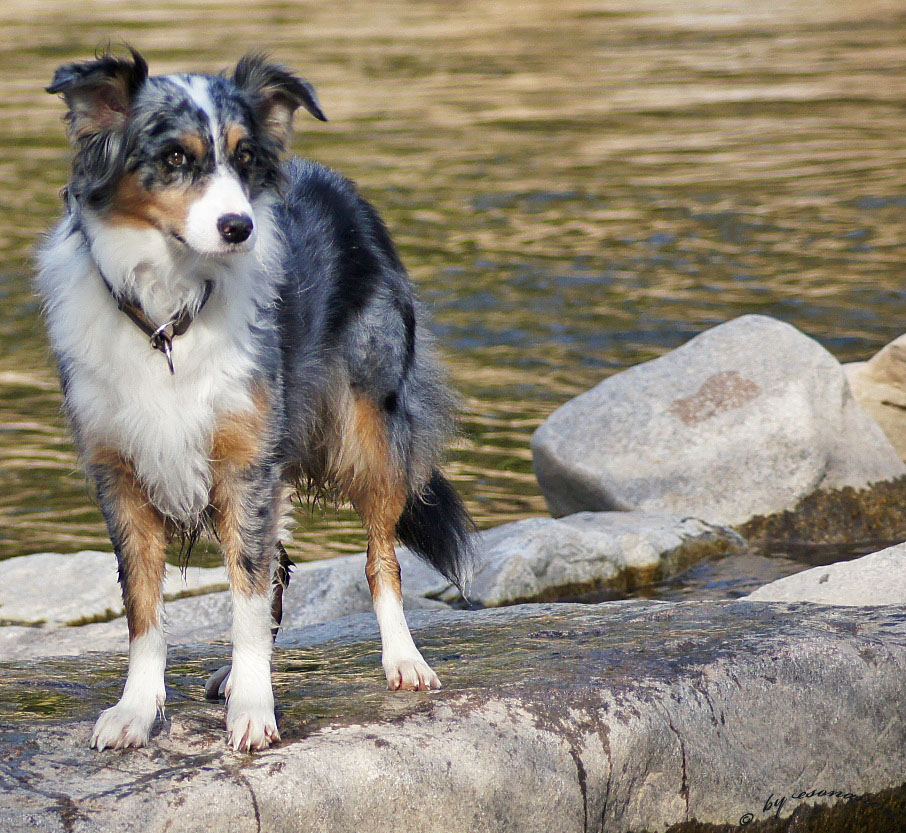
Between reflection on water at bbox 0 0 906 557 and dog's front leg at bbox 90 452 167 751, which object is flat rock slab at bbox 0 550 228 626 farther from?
dog's front leg at bbox 90 452 167 751

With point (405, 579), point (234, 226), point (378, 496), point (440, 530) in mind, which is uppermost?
point (234, 226)

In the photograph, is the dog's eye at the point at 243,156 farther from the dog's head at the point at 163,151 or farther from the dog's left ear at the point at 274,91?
the dog's left ear at the point at 274,91

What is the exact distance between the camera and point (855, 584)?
18.3ft

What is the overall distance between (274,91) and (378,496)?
136 centimetres

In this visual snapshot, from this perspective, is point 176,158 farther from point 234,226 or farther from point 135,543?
point 135,543

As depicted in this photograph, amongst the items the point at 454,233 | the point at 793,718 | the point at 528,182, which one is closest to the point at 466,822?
the point at 793,718

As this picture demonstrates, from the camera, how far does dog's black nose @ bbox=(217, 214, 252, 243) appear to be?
372 centimetres

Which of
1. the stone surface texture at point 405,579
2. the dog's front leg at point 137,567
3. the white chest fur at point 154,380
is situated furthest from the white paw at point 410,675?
the stone surface texture at point 405,579

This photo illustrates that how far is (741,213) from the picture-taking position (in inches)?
559

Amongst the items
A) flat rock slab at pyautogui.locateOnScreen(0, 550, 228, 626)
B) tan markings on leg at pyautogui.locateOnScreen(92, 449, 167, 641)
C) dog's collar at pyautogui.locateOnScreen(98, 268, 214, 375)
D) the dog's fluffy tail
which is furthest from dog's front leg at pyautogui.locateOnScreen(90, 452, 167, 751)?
flat rock slab at pyautogui.locateOnScreen(0, 550, 228, 626)

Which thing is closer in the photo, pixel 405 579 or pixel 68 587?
pixel 405 579

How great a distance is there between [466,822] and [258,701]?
0.64 m

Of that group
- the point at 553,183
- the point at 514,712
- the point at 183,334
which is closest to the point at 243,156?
the point at 183,334

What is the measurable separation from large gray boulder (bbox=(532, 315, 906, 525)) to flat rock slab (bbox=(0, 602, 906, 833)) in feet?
8.79
